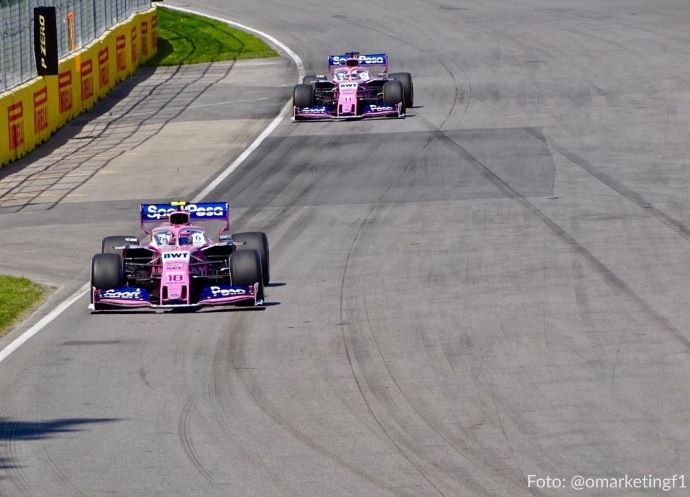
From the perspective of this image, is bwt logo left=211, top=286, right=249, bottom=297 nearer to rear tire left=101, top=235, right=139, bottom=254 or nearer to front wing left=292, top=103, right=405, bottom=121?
rear tire left=101, top=235, right=139, bottom=254

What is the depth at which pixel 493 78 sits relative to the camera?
127ft

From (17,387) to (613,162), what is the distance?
15851mm

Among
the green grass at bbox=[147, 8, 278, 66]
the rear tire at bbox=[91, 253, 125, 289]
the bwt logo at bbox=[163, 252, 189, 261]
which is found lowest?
the green grass at bbox=[147, 8, 278, 66]

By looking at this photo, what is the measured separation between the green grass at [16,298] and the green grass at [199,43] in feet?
83.3

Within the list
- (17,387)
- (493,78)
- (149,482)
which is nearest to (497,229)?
(17,387)

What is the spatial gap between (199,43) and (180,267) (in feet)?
101

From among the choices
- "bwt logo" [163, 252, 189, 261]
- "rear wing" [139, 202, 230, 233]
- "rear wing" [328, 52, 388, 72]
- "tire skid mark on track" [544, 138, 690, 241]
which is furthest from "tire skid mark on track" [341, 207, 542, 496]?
"rear wing" [328, 52, 388, 72]

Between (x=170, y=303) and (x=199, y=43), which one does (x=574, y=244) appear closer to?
(x=170, y=303)

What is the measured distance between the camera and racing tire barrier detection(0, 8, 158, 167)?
3020 centimetres

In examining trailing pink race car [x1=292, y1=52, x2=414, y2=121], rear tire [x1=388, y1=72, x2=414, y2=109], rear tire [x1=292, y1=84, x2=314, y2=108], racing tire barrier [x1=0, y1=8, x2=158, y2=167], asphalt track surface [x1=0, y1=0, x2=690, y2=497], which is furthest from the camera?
rear tire [x1=388, y1=72, x2=414, y2=109]

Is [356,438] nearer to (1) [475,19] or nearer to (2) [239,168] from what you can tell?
(2) [239,168]

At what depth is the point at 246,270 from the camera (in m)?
17.5

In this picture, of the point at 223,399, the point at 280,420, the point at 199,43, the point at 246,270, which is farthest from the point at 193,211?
the point at 199,43

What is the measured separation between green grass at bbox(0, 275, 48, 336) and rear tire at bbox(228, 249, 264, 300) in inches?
105
